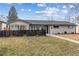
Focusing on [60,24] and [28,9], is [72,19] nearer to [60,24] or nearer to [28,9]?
[60,24]

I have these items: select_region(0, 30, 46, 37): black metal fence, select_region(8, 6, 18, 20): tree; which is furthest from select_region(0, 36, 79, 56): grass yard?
select_region(8, 6, 18, 20): tree

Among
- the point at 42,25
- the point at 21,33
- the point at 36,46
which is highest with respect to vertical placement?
the point at 42,25

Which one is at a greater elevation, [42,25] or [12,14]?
[12,14]

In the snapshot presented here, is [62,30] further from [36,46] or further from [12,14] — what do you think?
[12,14]

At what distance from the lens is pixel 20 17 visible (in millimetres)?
6289

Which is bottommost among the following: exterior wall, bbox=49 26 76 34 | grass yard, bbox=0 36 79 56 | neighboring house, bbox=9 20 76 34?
grass yard, bbox=0 36 79 56

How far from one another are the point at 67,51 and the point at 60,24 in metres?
0.39

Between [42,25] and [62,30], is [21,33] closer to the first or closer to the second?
[42,25]

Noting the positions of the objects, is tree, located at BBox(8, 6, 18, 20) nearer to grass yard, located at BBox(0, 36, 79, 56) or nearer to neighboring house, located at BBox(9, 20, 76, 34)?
neighboring house, located at BBox(9, 20, 76, 34)

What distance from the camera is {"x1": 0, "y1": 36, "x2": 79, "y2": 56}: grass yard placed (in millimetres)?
6230

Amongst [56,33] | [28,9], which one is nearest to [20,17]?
[28,9]

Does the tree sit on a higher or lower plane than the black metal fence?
higher

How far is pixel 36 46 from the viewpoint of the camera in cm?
625

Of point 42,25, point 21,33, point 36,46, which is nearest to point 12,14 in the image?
point 21,33
